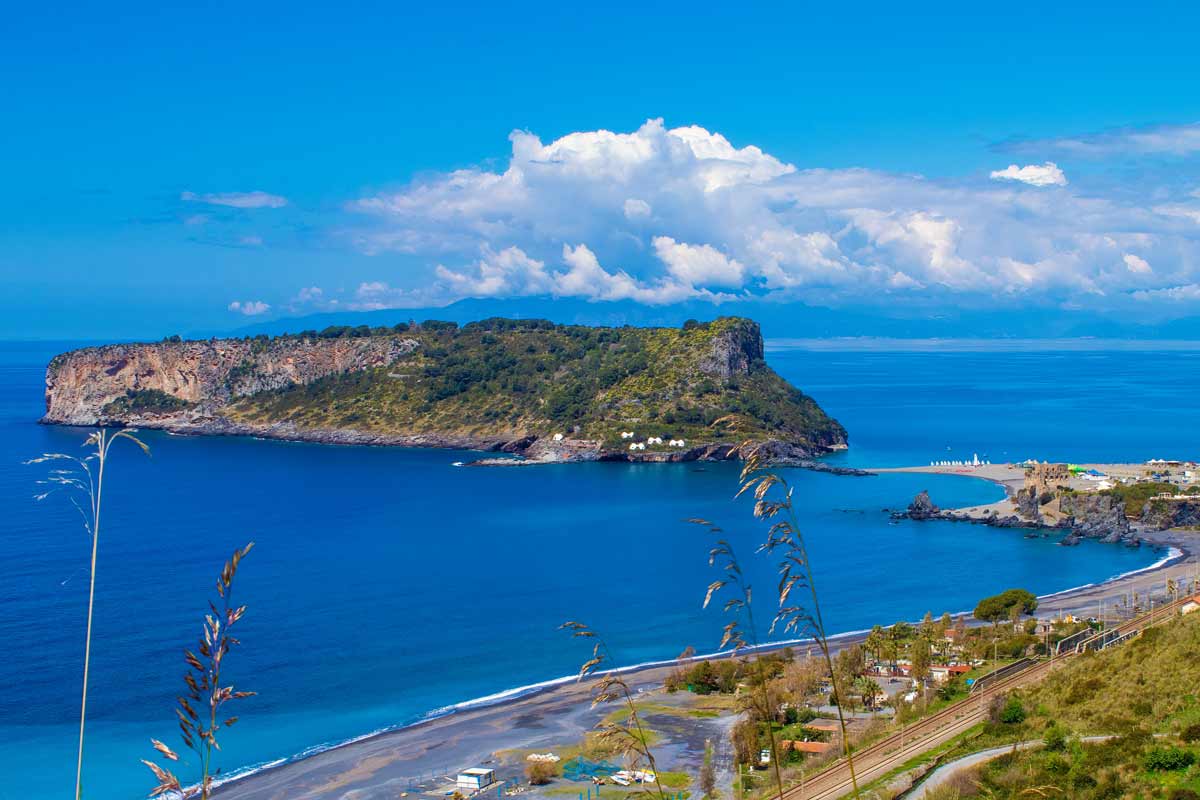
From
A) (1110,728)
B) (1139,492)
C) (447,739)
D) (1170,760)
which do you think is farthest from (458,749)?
(1139,492)

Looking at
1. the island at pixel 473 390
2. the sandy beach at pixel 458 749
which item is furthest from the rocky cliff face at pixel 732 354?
the sandy beach at pixel 458 749

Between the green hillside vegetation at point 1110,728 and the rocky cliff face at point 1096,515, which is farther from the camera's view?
the rocky cliff face at point 1096,515

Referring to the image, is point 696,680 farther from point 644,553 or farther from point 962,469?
point 962,469

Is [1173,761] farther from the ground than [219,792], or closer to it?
farther from the ground

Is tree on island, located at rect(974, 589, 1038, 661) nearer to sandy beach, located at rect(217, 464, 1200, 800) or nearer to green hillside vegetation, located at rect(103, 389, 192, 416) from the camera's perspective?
sandy beach, located at rect(217, 464, 1200, 800)

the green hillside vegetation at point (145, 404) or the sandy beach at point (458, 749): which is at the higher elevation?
the green hillside vegetation at point (145, 404)

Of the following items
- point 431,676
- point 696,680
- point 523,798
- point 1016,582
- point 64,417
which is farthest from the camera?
point 64,417

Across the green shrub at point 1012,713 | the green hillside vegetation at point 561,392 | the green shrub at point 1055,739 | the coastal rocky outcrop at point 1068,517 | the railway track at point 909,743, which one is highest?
the green hillside vegetation at point 561,392

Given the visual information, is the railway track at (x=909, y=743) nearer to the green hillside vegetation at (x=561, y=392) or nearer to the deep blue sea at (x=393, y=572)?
the deep blue sea at (x=393, y=572)

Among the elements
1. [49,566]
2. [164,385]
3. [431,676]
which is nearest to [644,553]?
[431,676]
